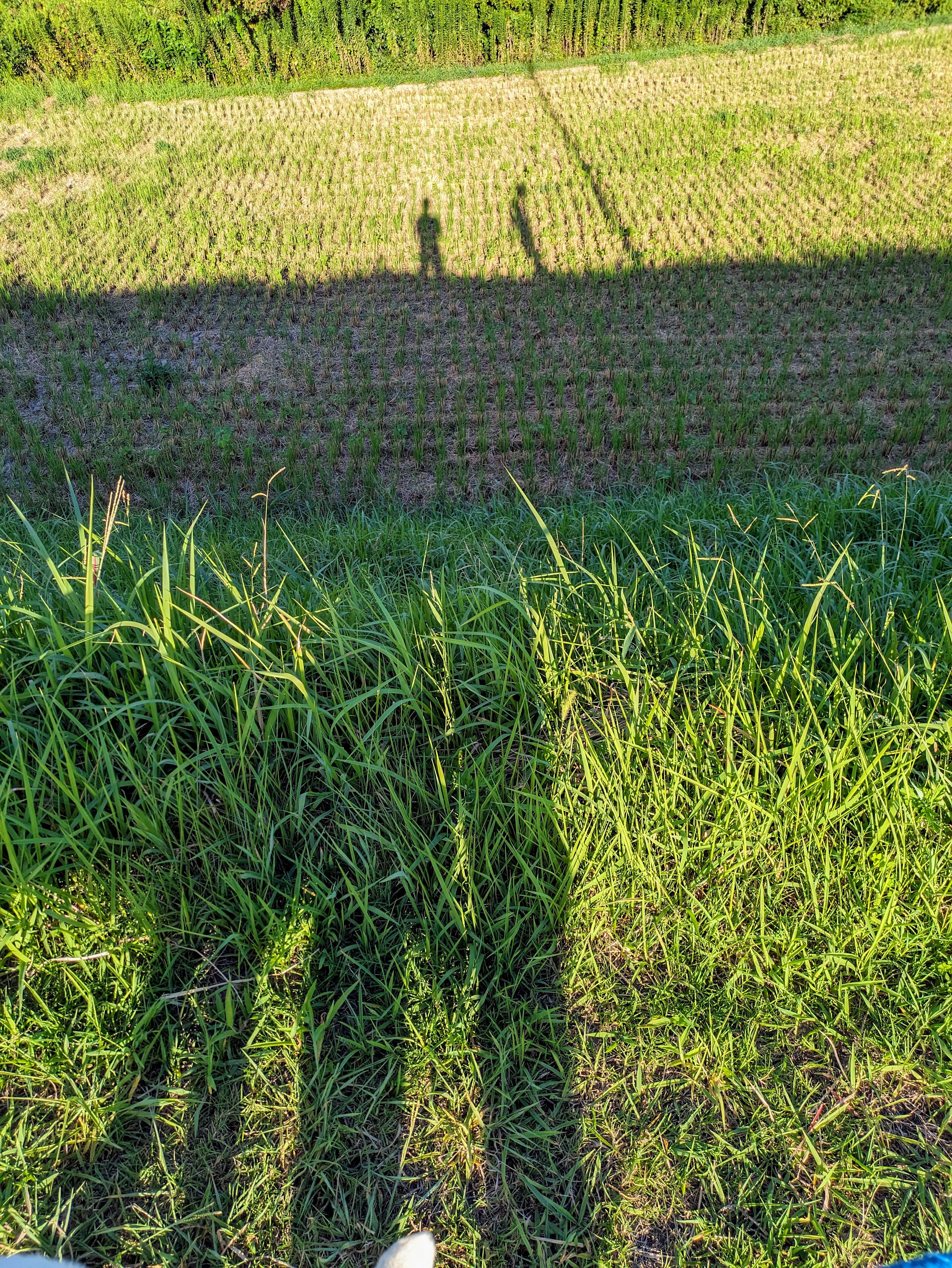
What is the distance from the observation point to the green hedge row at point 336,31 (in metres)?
13.7

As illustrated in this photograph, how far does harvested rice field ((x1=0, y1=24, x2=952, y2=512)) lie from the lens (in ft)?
19.1

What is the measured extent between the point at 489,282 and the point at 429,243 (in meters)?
1.32

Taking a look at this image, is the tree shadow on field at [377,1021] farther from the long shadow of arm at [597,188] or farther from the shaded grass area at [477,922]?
the long shadow of arm at [597,188]

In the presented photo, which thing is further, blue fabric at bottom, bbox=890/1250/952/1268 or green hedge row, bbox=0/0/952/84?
green hedge row, bbox=0/0/952/84

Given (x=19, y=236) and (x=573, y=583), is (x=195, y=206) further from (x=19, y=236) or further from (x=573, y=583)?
(x=573, y=583)

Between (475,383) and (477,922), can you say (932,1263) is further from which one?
(475,383)

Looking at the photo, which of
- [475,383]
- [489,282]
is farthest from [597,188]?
[475,383]

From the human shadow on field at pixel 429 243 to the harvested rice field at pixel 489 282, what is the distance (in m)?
0.05

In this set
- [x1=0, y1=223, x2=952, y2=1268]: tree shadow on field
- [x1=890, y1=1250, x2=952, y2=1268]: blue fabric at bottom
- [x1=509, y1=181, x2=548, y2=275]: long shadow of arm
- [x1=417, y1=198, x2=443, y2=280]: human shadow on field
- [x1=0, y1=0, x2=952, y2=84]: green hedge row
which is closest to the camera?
[x1=890, y1=1250, x2=952, y2=1268]: blue fabric at bottom

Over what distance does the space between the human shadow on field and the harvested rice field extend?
46 millimetres

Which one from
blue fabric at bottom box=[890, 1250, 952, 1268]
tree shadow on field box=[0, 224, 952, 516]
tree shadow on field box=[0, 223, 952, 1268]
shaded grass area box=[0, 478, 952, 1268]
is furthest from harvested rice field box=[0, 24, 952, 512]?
blue fabric at bottom box=[890, 1250, 952, 1268]

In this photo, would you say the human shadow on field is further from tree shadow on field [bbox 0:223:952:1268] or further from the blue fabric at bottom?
the blue fabric at bottom

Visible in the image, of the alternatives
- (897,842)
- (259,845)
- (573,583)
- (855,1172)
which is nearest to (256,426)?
(573,583)

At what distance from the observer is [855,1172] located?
1.64 m
